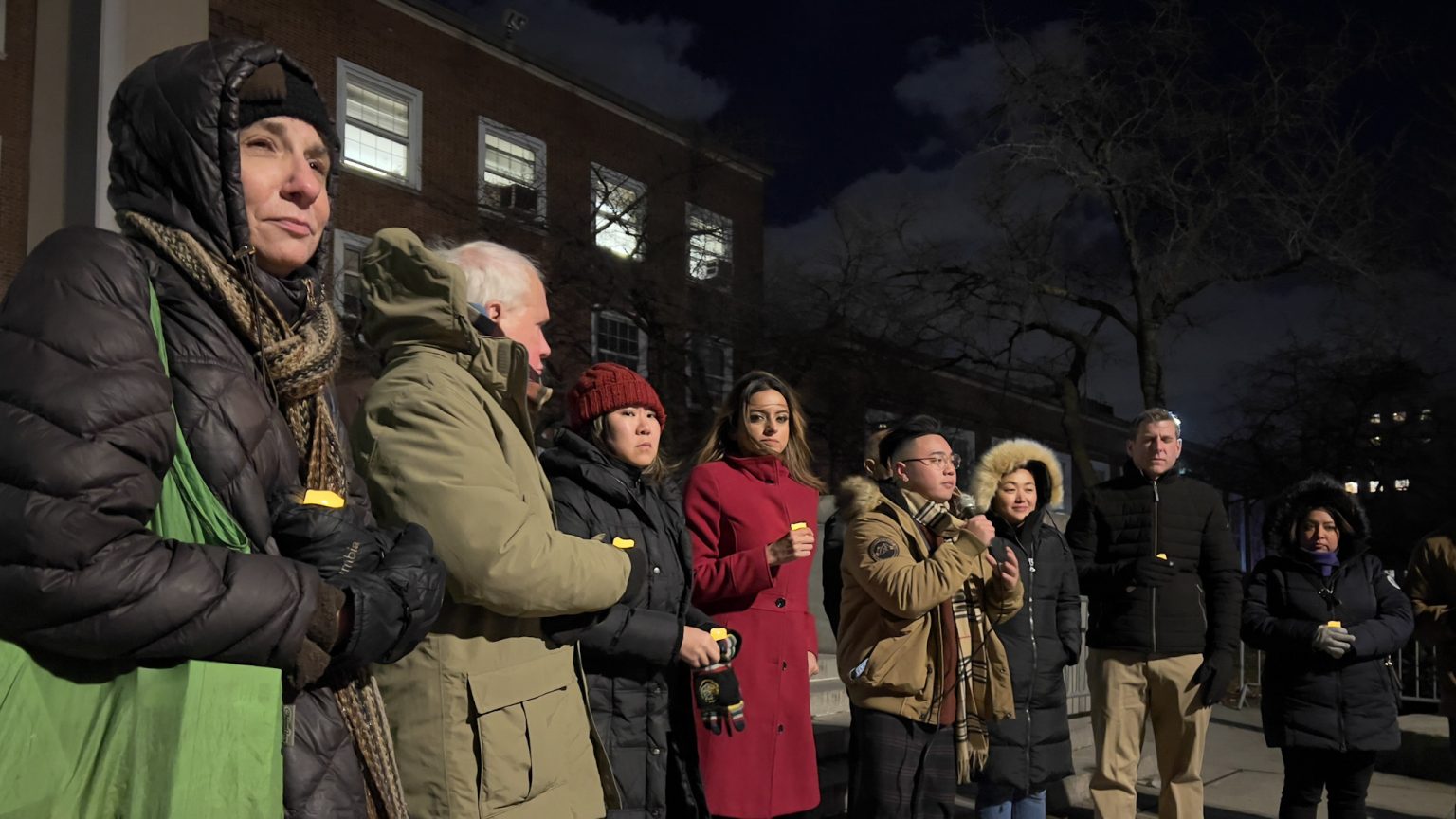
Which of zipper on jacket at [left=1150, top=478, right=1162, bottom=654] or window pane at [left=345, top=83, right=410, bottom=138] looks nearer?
zipper on jacket at [left=1150, top=478, right=1162, bottom=654]

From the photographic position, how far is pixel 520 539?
2.31 m

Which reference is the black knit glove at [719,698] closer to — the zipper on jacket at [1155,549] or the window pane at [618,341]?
the zipper on jacket at [1155,549]

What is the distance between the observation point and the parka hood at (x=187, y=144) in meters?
1.65

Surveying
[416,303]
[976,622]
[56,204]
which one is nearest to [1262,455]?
[976,622]

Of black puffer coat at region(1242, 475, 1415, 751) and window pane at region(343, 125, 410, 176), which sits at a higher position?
window pane at region(343, 125, 410, 176)

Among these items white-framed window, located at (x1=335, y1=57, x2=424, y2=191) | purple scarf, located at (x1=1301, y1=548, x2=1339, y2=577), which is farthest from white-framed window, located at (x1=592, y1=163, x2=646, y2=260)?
purple scarf, located at (x1=1301, y1=548, x2=1339, y2=577)

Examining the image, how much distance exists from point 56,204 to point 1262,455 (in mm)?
17416

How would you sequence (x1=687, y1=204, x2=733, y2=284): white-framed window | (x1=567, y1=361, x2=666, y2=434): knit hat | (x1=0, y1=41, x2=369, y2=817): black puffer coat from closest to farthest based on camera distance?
(x1=0, y1=41, x2=369, y2=817): black puffer coat → (x1=567, y1=361, x2=666, y2=434): knit hat → (x1=687, y1=204, x2=733, y2=284): white-framed window

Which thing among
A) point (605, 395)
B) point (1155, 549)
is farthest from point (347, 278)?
point (605, 395)

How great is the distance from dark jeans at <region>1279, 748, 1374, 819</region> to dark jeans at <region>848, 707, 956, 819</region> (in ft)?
7.71

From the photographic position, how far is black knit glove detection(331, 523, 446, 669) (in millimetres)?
1585

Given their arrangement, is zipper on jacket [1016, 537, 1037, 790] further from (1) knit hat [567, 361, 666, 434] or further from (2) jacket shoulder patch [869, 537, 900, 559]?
(1) knit hat [567, 361, 666, 434]

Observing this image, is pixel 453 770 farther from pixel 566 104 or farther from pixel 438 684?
pixel 566 104

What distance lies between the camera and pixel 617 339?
59.0 feet
